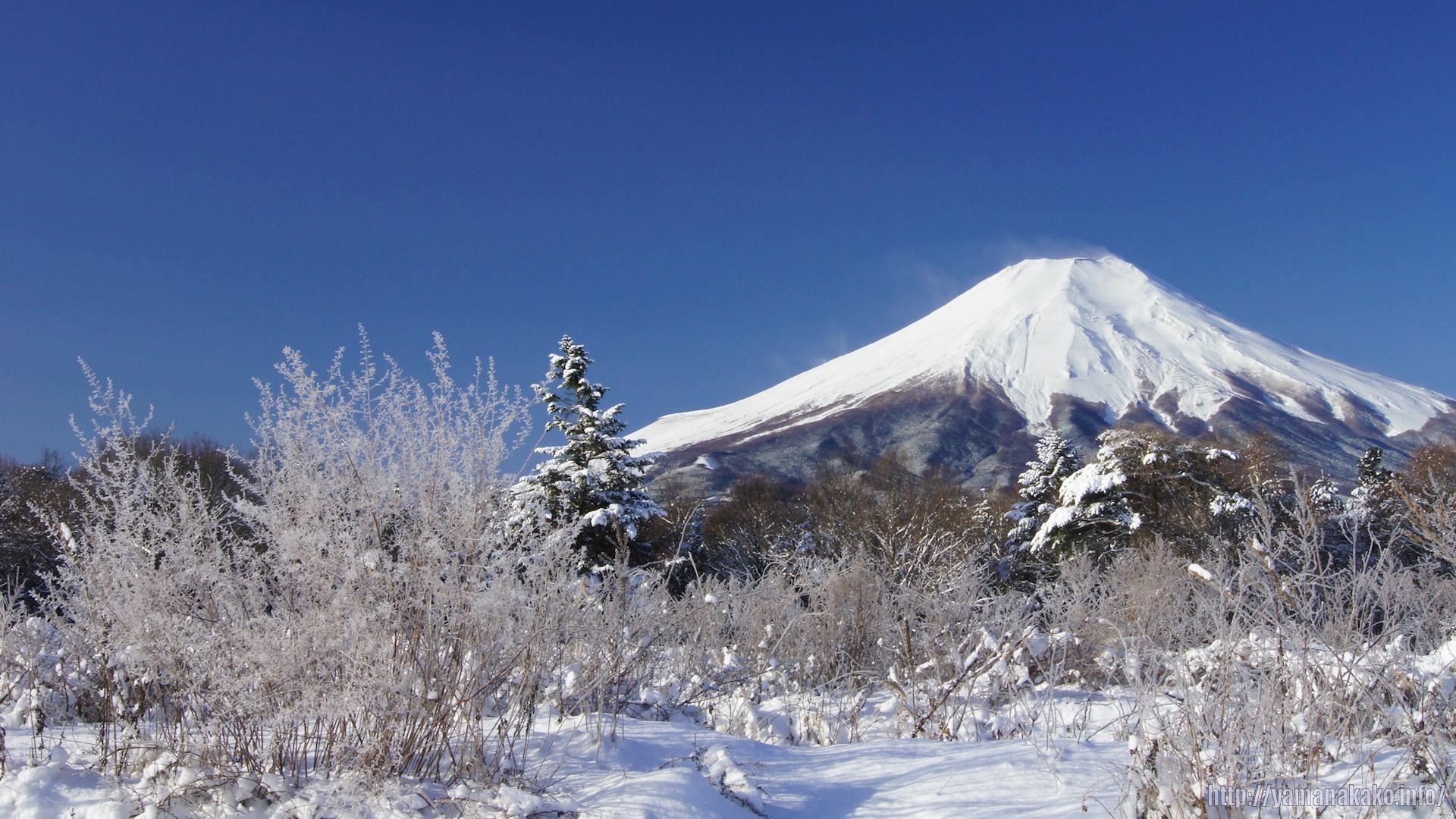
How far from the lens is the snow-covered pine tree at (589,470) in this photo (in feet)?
53.5

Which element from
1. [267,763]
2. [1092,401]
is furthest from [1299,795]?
[1092,401]

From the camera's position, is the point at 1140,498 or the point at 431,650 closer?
the point at 431,650

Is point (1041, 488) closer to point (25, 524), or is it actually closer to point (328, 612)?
point (328, 612)

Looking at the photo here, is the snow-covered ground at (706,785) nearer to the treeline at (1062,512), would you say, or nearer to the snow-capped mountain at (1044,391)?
the treeline at (1062,512)

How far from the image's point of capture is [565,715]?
11.8 feet

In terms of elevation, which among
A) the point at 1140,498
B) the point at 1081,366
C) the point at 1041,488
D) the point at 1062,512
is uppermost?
the point at 1081,366

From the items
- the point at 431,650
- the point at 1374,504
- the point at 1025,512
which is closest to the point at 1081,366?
the point at 1374,504

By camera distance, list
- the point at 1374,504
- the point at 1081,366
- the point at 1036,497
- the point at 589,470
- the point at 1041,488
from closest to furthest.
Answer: the point at 589,470 < the point at 1374,504 < the point at 1041,488 < the point at 1036,497 < the point at 1081,366

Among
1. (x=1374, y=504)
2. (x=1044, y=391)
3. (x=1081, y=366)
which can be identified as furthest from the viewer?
(x=1081, y=366)

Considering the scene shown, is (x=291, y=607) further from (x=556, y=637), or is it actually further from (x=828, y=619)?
(x=828, y=619)

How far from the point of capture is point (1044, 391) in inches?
3765

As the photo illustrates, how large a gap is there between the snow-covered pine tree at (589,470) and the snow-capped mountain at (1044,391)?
42.3 metres

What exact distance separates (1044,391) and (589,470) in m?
88.2

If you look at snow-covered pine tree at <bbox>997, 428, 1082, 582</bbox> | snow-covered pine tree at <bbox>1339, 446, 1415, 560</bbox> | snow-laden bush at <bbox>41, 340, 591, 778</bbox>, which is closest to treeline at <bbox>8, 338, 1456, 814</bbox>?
snow-laden bush at <bbox>41, 340, 591, 778</bbox>
